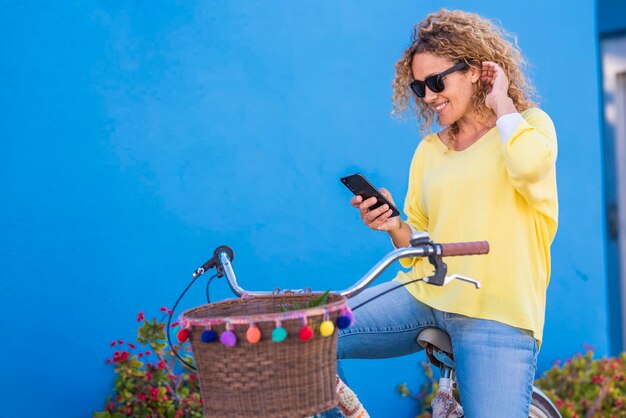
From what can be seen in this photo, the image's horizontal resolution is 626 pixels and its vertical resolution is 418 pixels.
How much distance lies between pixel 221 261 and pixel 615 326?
4374mm

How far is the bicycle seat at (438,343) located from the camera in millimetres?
2762

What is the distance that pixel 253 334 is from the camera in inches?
75.8

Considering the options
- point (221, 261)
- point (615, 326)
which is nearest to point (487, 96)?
point (221, 261)

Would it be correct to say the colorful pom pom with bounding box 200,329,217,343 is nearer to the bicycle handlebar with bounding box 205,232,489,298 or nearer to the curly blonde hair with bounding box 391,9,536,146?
the bicycle handlebar with bounding box 205,232,489,298

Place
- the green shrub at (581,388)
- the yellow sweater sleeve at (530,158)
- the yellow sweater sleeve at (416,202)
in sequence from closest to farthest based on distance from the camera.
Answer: the yellow sweater sleeve at (530,158) < the yellow sweater sleeve at (416,202) < the green shrub at (581,388)

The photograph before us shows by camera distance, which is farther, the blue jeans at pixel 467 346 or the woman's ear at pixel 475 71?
the woman's ear at pixel 475 71

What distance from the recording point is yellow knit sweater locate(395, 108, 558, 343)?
2.56 m

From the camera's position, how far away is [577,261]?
5.10 metres

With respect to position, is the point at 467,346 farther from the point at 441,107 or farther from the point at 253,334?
the point at 253,334

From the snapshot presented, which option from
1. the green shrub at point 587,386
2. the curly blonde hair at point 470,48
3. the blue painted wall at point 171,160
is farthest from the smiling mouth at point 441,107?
the green shrub at point 587,386

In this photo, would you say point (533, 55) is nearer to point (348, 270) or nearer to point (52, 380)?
point (348, 270)

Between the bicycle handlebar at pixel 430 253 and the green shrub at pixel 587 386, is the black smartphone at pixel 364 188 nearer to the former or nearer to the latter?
the bicycle handlebar at pixel 430 253

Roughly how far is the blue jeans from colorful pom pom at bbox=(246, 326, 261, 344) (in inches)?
30.4

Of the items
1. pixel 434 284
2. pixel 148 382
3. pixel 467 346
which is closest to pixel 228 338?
pixel 434 284
